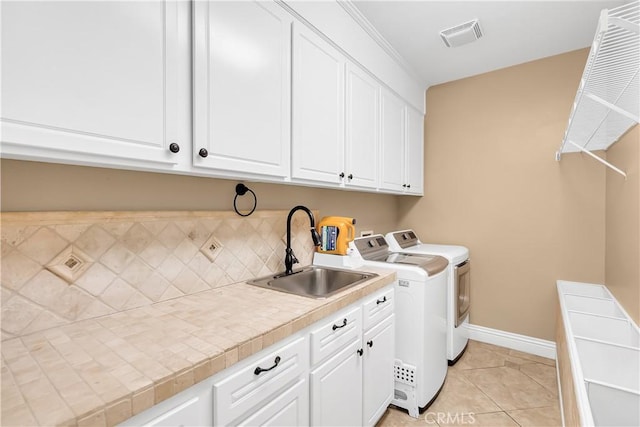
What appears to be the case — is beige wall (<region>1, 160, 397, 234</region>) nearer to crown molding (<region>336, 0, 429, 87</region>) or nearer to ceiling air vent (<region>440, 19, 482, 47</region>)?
crown molding (<region>336, 0, 429, 87</region>)

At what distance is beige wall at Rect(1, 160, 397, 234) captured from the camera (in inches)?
39.3

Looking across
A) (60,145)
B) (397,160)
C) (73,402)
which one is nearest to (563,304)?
(397,160)

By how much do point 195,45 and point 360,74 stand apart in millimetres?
1298

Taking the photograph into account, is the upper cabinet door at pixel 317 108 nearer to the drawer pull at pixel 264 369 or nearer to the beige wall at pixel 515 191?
the drawer pull at pixel 264 369

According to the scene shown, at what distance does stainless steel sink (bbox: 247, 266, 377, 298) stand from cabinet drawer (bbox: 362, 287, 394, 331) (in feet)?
0.40

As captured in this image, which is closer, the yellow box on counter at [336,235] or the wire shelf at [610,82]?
the wire shelf at [610,82]

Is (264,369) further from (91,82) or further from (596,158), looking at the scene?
(596,158)

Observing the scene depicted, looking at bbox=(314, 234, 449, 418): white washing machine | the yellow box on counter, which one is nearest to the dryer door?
bbox=(314, 234, 449, 418): white washing machine

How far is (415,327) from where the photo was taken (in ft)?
6.39

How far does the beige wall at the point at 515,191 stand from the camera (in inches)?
101

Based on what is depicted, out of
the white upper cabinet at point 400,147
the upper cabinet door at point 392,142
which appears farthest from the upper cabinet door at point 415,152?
the upper cabinet door at point 392,142

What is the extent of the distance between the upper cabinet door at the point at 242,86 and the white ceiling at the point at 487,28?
2.95ft

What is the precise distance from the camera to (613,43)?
1.00m

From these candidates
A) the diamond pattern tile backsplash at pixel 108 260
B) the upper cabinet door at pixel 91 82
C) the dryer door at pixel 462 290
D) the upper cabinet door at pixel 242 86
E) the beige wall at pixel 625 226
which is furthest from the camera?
the dryer door at pixel 462 290
